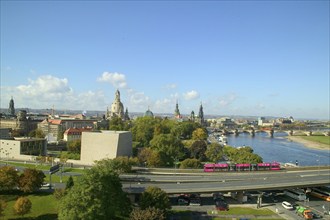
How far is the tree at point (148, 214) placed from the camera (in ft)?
107

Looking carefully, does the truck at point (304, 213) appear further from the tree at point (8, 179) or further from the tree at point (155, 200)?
the tree at point (8, 179)

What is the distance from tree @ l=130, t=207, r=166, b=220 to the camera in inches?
1286

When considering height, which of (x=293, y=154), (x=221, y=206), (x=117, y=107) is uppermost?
(x=117, y=107)

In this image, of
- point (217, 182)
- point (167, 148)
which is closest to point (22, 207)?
point (217, 182)

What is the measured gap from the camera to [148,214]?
3284 cm

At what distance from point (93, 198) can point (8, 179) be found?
1597cm

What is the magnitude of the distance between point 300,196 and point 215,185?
1341 centimetres

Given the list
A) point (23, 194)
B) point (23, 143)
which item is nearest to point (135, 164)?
point (23, 194)

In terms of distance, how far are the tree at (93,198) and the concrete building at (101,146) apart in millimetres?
30245

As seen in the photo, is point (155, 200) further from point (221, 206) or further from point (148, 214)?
point (221, 206)

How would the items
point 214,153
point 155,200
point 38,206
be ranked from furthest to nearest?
point 214,153 < point 38,206 < point 155,200

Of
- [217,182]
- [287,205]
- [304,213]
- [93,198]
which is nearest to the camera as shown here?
[93,198]

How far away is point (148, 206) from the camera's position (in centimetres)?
3625

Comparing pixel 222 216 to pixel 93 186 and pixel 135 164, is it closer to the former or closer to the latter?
pixel 93 186
